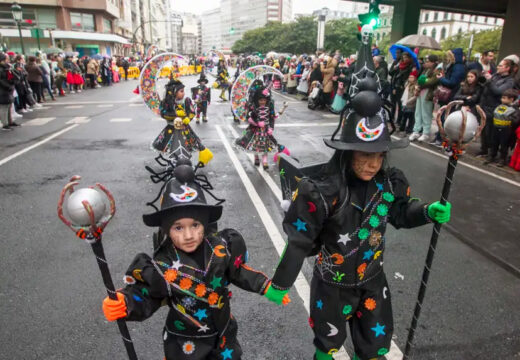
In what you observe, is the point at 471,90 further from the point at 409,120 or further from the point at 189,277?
the point at 189,277

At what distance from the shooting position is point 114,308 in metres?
1.96

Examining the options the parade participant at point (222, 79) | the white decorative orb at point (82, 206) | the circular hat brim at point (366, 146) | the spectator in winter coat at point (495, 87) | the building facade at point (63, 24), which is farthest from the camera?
the building facade at point (63, 24)

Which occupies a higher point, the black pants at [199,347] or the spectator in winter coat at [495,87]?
the spectator in winter coat at [495,87]

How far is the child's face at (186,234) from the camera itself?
6.97 feet

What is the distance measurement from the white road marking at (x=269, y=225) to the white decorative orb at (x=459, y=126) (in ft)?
6.17

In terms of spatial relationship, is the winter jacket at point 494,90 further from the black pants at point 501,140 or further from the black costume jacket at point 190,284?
the black costume jacket at point 190,284

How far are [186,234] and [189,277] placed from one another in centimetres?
25

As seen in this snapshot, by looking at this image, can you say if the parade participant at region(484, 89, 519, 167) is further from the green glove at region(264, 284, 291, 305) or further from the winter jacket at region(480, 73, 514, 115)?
the green glove at region(264, 284, 291, 305)

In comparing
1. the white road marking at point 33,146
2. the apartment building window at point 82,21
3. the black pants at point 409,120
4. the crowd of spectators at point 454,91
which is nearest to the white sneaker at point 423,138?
the crowd of spectators at point 454,91

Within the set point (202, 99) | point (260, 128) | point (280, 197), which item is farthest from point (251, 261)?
point (202, 99)

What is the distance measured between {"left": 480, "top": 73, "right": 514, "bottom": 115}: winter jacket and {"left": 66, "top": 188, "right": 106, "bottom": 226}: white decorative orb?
28.2 feet

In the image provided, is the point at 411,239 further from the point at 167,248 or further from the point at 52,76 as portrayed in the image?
the point at 52,76

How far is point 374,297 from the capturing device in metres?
2.39

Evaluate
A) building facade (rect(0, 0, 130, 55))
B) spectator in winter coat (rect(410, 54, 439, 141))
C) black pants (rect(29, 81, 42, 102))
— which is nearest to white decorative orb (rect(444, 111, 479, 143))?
spectator in winter coat (rect(410, 54, 439, 141))
